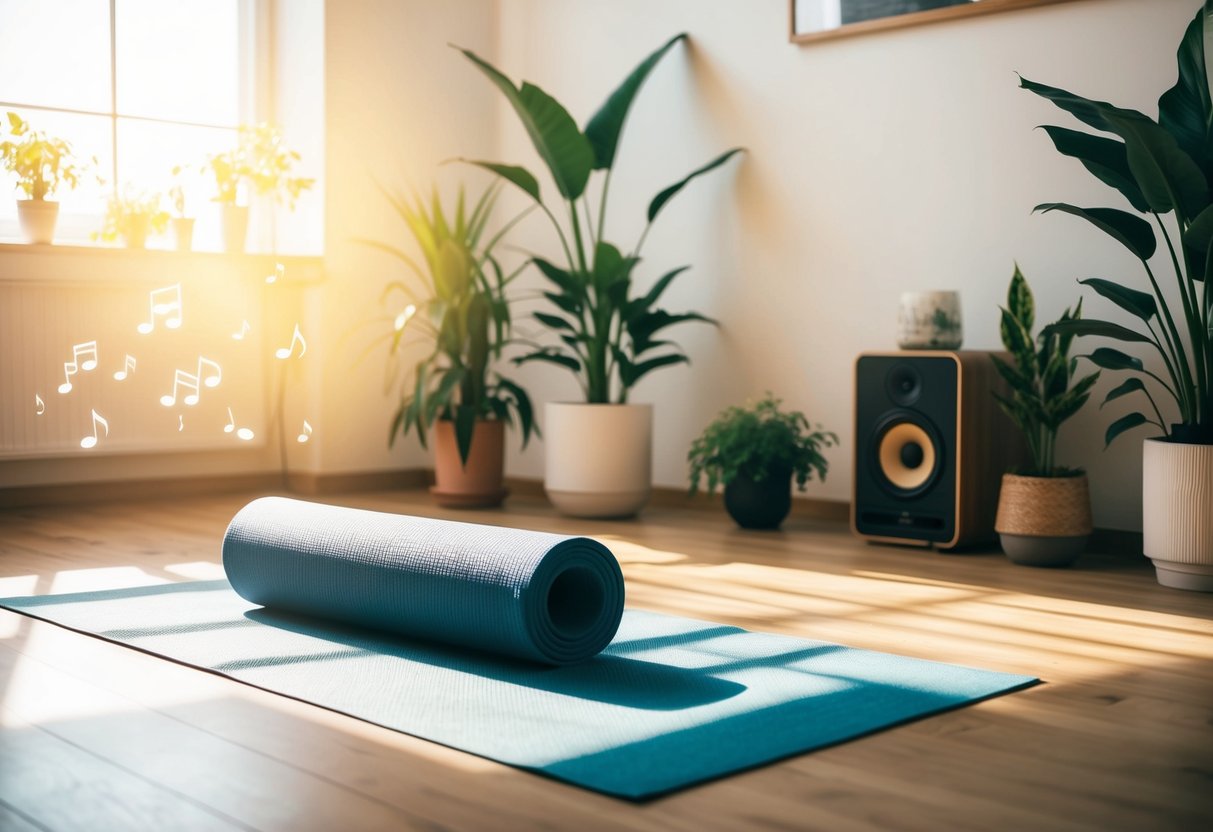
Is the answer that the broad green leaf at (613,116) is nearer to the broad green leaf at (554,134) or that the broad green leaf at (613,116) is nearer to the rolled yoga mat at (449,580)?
the broad green leaf at (554,134)

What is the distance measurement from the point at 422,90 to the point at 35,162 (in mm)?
1485

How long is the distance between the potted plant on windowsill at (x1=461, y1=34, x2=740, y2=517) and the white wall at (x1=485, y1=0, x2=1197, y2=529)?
7.6 inches

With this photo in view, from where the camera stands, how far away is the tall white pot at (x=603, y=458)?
13.8ft

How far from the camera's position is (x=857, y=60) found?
13.3 ft

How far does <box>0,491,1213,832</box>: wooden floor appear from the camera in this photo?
1421mm

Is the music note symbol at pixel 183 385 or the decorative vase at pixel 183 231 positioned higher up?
the decorative vase at pixel 183 231

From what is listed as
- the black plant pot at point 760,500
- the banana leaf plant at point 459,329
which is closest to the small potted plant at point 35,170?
the banana leaf plant at point 459,329

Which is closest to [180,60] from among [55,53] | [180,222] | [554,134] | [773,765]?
[55,53]

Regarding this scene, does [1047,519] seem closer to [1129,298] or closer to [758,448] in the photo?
[1129,298]

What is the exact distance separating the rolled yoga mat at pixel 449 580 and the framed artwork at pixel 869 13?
2367 millimetres

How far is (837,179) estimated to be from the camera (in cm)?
411

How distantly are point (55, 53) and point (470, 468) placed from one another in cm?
198

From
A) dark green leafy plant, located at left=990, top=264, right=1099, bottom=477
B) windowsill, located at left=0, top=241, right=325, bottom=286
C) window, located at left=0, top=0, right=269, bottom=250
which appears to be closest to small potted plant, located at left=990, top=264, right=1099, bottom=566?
dark green leafy plant, located at left=990, top=264, right=1099, bottom=477

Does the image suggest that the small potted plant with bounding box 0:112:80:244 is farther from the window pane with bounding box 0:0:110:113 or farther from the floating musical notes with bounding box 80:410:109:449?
the floating musical notes with bounding box 80:410:109:449
